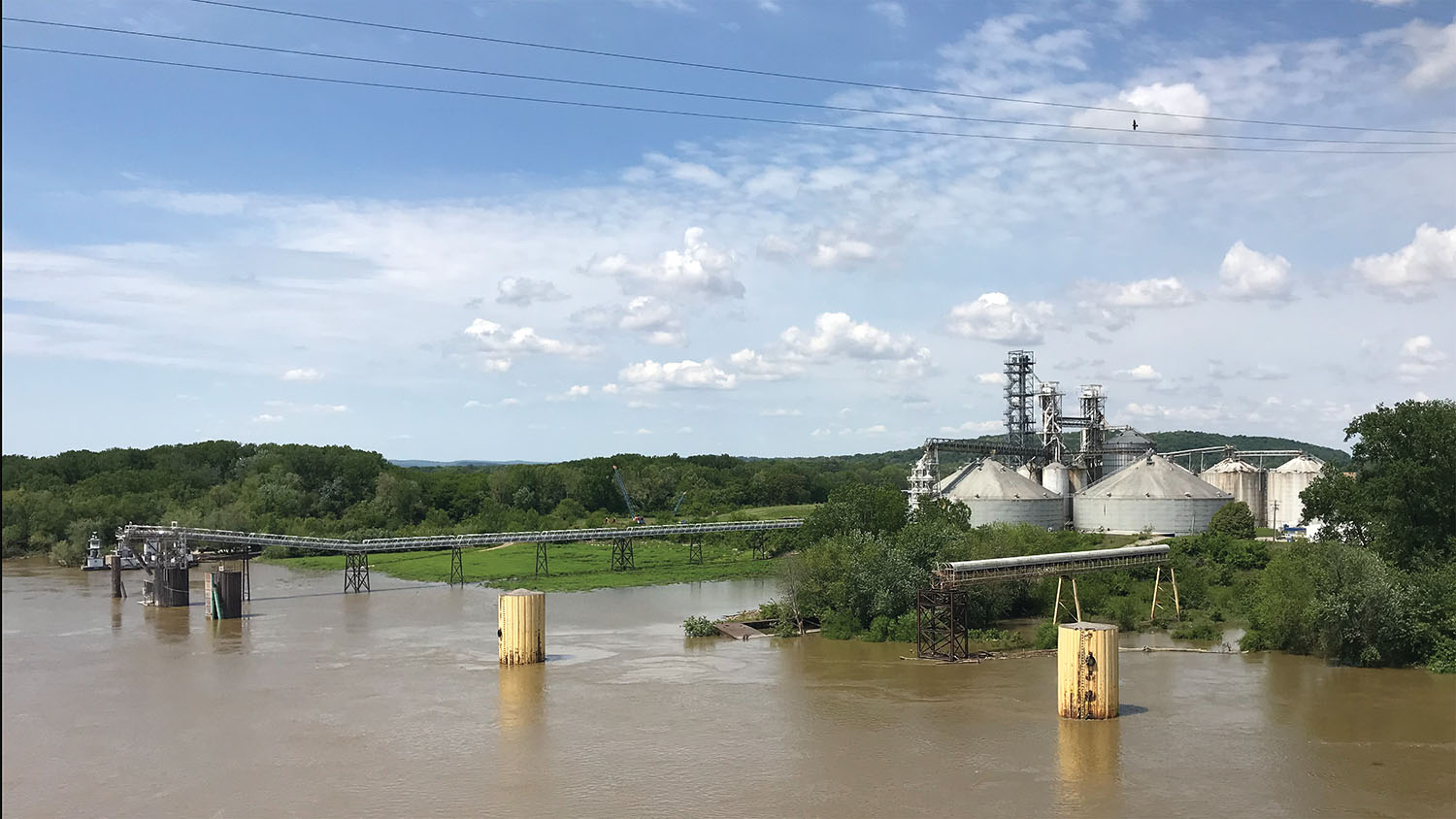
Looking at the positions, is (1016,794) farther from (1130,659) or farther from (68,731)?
(68,731)

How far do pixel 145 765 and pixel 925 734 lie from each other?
18.5m

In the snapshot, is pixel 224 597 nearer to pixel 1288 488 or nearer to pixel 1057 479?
pixel 1057 479

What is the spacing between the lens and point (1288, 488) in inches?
3029

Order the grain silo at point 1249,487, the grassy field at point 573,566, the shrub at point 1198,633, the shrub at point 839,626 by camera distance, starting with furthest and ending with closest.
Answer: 1. the grain silo at point 1249,487
2. the grassy field at point 573,566
3. the shrub at point 839,626
4. the shrub at point 1198,633

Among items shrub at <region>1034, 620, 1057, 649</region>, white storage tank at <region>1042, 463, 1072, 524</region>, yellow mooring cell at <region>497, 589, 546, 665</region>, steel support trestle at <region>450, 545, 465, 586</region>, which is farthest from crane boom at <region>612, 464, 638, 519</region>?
yellow mooring cell at <region>497, 589, 546, 665</region>

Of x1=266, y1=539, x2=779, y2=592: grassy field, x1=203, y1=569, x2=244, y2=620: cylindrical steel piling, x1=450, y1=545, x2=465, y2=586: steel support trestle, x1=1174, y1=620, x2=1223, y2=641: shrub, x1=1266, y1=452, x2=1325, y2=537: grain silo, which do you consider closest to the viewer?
x1=1174, y1=620, x2=1223, y2=641: shrub

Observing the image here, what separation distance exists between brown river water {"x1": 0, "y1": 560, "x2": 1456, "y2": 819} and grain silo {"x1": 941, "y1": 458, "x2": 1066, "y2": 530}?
102 ft

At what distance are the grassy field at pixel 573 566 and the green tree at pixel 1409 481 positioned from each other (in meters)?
28.3

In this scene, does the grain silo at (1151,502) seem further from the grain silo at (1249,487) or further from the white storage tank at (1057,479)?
the grain silo at (1249,487)

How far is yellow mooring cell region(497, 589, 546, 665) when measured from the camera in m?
36.2

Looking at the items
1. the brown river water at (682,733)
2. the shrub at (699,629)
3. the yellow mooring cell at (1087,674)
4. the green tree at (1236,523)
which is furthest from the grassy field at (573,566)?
the yellow mooring cell at (1087,674)

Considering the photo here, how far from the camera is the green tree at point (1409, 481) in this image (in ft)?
124

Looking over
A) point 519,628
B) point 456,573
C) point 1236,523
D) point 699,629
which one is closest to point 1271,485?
point 1236,523

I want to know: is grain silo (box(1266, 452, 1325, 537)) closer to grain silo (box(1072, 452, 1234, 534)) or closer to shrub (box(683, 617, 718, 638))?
grain silo (box(1072, 452, 1234, 534))
